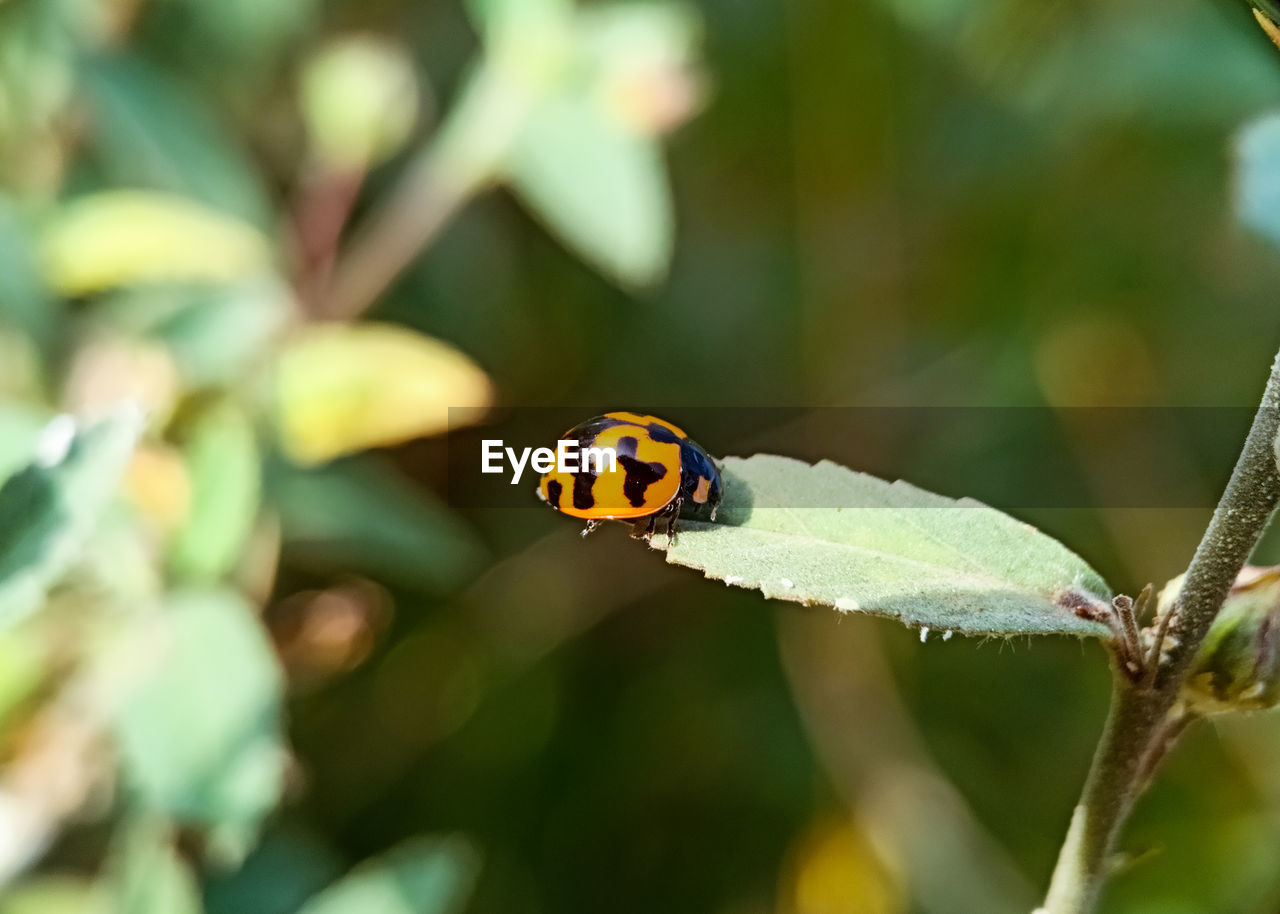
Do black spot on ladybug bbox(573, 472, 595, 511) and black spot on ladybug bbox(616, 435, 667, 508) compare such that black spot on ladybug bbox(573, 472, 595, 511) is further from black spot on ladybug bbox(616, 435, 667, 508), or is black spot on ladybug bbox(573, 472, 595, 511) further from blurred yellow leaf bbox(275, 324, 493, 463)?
blurred yellow leaf bbox(275, 324, 493, 463)

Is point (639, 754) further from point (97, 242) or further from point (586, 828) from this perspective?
point (97, 242)

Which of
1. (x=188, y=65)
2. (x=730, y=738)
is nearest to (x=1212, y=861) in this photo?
(x=730, y=738)

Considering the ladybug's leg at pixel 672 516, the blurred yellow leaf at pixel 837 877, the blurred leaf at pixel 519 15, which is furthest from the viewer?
the blurred yellow leaf at pixel 837 877

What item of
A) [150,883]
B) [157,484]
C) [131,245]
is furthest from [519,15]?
[150,883]

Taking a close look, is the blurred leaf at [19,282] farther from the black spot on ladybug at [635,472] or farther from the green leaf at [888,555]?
the green leaf at [888,555]

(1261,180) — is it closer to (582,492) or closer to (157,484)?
(582,492)

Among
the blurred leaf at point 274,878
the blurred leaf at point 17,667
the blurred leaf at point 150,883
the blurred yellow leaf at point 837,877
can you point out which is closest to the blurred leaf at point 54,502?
the blurred leaf at point 150,883
